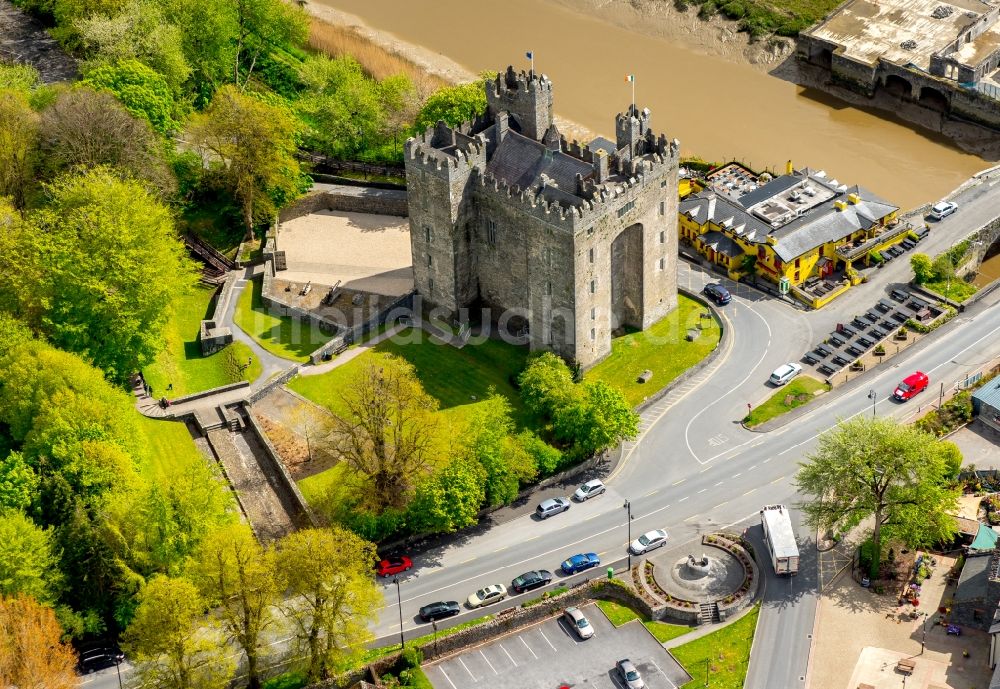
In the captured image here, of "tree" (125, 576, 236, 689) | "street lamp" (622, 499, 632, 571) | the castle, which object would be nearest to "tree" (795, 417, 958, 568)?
"street lamp" (622, 499, 632, 571)

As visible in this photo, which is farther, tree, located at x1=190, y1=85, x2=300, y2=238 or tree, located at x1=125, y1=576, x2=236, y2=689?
tree, located at x1=190, y1=85, x2=300, y2=238

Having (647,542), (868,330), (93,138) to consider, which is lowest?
(647,542)

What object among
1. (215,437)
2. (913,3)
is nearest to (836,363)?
(215,437)

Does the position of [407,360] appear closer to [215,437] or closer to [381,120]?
[215,437]

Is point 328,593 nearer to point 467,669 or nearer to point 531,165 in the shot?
point 467,669

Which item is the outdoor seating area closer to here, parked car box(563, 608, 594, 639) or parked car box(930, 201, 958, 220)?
parked car box(930, 201, 958, 220)

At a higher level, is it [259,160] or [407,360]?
[259,160]

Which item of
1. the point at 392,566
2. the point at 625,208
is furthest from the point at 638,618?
the point at 625,208
